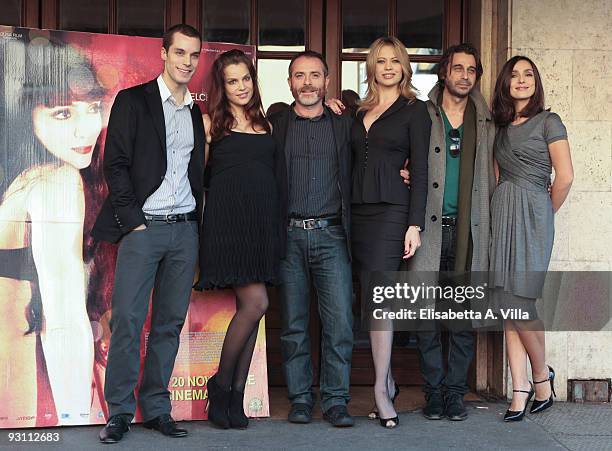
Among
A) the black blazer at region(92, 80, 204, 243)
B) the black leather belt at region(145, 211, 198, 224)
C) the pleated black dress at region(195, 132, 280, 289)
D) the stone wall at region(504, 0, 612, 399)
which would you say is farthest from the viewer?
the stone wall at region(504, 0, 612, 399)

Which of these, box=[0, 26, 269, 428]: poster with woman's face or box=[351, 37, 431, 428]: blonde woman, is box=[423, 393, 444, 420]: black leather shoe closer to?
box=[351, 37, 431, 428]: blonde woman

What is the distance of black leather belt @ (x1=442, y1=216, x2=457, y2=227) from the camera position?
5.21 m

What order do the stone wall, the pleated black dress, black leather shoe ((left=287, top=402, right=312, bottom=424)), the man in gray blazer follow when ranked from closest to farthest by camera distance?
the pleated black dress, black leather shoe ((left=287, top=402, right=312, bottom=424)), the man in gray blazer, the stone wall

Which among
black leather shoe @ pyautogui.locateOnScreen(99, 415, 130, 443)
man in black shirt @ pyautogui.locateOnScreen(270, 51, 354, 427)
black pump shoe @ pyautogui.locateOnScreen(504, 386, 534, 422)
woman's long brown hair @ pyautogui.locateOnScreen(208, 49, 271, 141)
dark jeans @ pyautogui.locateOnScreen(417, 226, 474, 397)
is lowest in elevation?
black pump shoe @ pyautogui.locateOnScreen(504, 386, 534, 422)

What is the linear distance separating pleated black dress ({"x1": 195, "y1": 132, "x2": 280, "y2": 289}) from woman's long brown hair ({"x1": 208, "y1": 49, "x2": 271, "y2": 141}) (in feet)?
0.31

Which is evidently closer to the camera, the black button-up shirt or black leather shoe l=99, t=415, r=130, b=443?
black leather shoe l=99, t=415, r=130, b=443

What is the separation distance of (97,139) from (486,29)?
243 cm

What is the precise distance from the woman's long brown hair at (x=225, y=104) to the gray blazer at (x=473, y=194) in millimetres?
929

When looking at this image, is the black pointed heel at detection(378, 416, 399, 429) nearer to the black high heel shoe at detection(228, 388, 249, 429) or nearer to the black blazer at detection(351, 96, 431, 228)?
the black high heel shoe at detection(228, 388, 249, 429)

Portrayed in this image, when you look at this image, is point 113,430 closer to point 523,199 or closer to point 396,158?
point 396,158

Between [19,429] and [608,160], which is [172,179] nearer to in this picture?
[19,429]

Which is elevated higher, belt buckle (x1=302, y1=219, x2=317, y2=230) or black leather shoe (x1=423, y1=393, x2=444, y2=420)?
belt buckle (x1=302, y1=219, x2=317, y2=230)

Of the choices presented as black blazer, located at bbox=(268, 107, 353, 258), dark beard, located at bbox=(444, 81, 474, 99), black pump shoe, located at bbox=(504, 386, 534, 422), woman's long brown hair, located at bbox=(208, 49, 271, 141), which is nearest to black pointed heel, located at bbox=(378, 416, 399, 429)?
black pump shoe, located at bbox=(504, 386, 534, 422)

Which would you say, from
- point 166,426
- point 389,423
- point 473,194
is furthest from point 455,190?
point 166,426
